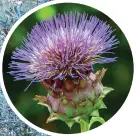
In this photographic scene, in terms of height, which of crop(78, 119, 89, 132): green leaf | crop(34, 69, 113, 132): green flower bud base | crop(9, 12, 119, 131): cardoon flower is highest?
crop(9, 12, 119, 131): cardoon flower

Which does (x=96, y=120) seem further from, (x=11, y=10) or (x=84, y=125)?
(x=11, y=10)

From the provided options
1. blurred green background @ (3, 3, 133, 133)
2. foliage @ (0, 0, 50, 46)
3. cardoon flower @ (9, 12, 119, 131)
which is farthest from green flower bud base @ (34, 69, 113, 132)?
foliage @ (0, 0, 50, 46)

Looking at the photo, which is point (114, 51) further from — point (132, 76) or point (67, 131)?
point (67, 131)

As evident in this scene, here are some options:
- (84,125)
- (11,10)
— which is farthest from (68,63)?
(11,10)

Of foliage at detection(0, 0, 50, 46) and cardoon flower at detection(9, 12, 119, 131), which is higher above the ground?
foliage at detection(0, 0, 50, 46)

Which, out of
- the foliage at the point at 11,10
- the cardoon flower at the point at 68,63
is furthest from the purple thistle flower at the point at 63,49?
the foliage at the point at 11,10

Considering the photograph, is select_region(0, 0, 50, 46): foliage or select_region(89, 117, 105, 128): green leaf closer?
select_region(89, 117, 105, 128): green leaf

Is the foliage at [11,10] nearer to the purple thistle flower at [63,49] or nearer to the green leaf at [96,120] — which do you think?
the purple thistle flower at [63,49]

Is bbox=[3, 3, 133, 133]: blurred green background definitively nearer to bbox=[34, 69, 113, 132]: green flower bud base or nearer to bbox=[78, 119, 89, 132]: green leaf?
bbox=[78, 119, 89, 132]: green leaf
